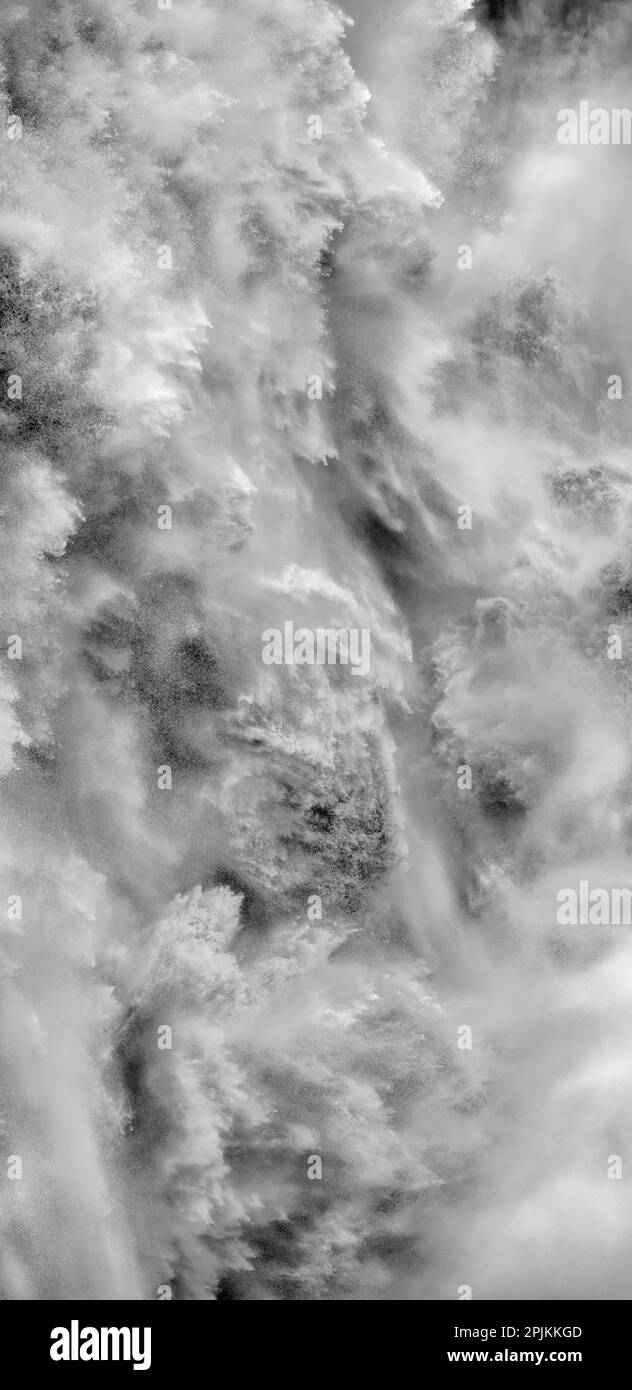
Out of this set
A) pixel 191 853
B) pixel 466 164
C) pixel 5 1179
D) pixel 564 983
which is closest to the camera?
pixel 5 1179

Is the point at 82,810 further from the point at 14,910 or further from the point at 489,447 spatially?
the point at 489,447

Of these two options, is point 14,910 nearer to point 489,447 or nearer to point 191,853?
point 191,853

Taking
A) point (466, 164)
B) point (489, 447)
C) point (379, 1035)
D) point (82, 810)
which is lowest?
point (379, 1035)

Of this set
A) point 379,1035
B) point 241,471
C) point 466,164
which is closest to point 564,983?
point 379,1035

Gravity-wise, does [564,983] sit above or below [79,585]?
below

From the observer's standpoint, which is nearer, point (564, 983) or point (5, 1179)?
point (5, 1179)

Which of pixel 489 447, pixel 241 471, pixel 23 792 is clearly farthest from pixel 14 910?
pixel 489 447

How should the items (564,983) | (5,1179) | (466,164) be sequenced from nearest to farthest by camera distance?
(5,1179), (564,983), (466,164)
